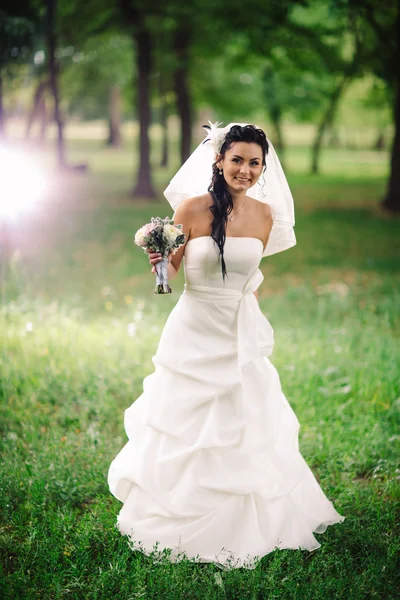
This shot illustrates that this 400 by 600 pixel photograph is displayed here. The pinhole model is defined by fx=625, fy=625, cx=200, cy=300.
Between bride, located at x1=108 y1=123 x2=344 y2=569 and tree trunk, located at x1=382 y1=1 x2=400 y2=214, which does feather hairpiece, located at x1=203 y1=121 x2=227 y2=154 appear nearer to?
bride, located at x1=108 y1=123 x2=344 y2=569

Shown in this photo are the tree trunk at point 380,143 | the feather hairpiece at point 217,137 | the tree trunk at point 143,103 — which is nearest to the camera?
the feather hairpiece at point 217,137

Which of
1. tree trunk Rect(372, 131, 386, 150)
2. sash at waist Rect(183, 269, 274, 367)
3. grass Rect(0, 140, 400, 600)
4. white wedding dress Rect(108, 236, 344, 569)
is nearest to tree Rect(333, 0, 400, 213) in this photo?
grass Rect(0, 140, 400, 600)

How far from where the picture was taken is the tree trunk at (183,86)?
2038cm

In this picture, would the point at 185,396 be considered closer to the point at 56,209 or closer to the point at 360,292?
the point at 360,292

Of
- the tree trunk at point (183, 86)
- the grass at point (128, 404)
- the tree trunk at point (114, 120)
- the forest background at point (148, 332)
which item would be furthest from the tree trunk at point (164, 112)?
the tree trunk at point (114, 120)

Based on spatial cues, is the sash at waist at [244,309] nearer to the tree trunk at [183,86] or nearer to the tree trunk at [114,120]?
the tree trunk at [183,86]

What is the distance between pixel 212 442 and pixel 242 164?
1.73 meters

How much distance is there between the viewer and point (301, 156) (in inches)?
1956

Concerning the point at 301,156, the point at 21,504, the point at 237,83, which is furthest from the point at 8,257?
the point at 301,156

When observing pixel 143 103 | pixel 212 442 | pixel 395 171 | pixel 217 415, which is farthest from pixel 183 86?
pixel 212 442

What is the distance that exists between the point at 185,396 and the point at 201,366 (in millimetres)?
216

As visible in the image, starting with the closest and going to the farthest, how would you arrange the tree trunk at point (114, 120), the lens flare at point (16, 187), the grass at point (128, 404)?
the grass at point (128, 404)
the lens flare at point (16, 187)
the tree trunk at point (114, 120)

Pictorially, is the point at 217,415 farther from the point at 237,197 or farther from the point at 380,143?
the point at 380,143

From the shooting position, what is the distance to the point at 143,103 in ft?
65.2
